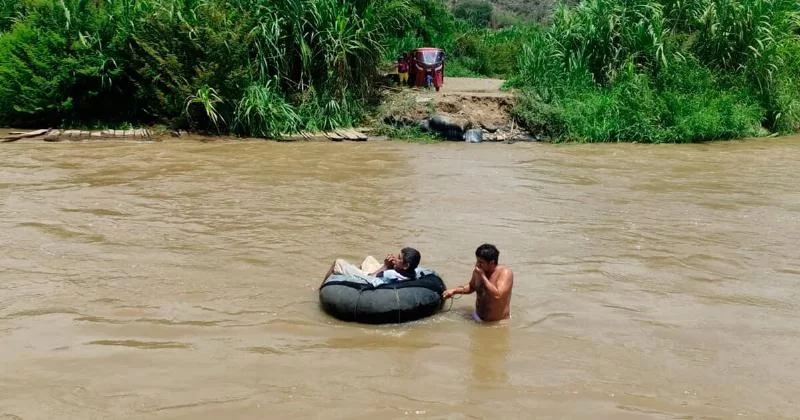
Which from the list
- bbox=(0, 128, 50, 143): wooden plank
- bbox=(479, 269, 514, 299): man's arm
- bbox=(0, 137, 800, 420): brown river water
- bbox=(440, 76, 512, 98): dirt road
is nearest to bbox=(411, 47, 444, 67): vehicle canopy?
bbox=(440, 76, 512, 98): dirt road

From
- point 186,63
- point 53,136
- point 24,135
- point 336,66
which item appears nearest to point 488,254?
point 186,63

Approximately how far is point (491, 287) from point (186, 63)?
10574 millimetres

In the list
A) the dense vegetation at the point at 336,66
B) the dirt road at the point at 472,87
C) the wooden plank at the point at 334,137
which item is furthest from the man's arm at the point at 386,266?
the dirt road at the point at 472,87

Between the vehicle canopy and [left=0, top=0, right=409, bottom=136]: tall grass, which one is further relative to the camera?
the vehicle canopy

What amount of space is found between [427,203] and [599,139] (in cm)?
677

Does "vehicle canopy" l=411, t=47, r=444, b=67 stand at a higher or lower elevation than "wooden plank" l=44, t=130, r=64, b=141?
higher

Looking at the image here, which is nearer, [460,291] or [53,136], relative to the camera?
[460,291]

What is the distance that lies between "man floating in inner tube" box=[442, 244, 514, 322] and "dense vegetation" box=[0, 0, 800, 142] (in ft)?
31.8

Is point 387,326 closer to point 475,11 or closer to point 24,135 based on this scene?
point 24,135

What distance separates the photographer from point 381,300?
5.62m

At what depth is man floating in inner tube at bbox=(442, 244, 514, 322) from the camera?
571 cm

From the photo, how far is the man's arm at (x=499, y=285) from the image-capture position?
5688 mm

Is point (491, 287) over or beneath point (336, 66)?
beneath

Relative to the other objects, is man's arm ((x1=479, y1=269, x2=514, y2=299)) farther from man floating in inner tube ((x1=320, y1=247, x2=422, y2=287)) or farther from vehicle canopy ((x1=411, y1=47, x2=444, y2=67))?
vehicle canopy ((x1=411, y1=47, x2=444, y2=67))
